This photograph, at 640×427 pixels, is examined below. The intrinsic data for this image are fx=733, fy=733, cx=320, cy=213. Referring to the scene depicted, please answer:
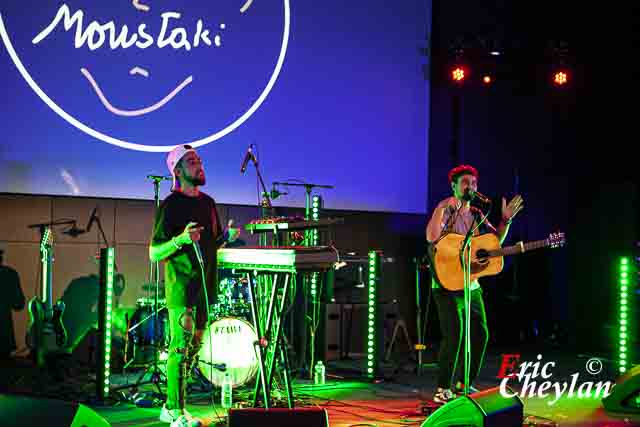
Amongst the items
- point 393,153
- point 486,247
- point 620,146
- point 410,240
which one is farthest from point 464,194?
point 620,146

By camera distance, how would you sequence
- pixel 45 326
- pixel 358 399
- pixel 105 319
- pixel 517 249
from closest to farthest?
pixel 517 249
pixel 105 319
pixel 358 399
pixel 45 326

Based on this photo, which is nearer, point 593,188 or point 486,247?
point 486,247

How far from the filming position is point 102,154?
6.97 metres

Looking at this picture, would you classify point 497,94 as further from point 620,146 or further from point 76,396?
point 76,396

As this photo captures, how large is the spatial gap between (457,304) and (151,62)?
3.78 meters

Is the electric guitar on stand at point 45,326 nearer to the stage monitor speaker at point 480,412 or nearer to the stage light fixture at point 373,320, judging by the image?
the stage light fixture at point 373,320

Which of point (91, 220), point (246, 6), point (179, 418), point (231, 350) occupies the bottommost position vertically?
point (179, 418)

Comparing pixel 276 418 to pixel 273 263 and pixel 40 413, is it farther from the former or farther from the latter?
pixel 40 413

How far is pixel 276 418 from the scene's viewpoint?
3.54m

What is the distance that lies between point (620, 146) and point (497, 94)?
6.19 feet

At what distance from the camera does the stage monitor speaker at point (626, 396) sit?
547 centimetres

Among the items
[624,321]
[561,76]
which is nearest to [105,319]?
[624,321]

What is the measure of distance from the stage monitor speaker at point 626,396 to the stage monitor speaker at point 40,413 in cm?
411

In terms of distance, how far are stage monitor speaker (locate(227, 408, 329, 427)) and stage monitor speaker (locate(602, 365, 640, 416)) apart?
2.98 metres
